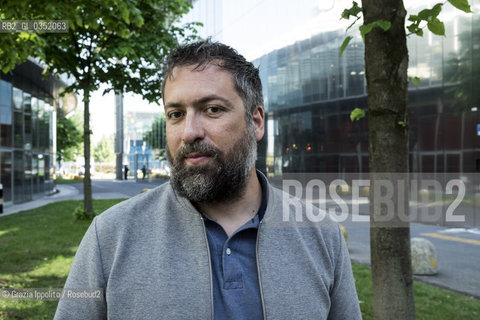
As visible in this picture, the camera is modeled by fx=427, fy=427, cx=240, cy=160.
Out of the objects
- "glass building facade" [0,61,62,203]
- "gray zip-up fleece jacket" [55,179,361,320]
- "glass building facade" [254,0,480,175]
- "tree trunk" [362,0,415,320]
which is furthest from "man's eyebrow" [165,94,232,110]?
"glass building facade" [0,61,62,203]

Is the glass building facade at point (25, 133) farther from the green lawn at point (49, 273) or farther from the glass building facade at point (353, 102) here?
the glass building facade at point (353, 102)

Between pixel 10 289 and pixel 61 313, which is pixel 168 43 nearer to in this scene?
pixel 10 289

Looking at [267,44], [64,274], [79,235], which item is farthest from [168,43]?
[267,44]

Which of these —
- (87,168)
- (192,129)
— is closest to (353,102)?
(87,168)

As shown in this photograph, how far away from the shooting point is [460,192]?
16.1 m

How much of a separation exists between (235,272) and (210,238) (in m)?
0.17

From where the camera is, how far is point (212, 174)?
1737 mm

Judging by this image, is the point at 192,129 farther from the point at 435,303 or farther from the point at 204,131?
the point at 435,303

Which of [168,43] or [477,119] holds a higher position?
[168,43]

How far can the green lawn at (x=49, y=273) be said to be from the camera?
4883 millimetres

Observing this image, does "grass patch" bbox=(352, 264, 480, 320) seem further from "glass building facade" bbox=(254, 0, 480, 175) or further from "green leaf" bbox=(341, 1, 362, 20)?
"glass building facade" bbox=(254, 0, 480, 175)

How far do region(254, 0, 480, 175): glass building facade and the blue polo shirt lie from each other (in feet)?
44.6

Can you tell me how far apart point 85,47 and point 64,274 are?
23.3 feet

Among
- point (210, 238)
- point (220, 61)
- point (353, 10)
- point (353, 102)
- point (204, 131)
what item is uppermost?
point (353, 102)
